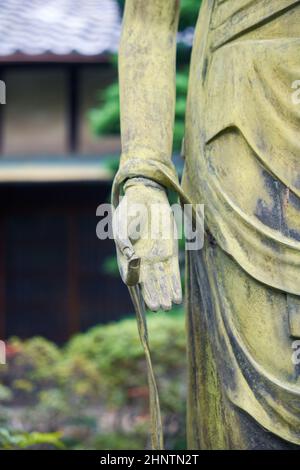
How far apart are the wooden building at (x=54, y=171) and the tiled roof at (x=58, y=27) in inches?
0.5

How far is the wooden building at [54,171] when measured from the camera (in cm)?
977

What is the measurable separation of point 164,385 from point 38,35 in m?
4.70

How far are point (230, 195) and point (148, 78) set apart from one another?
43cm

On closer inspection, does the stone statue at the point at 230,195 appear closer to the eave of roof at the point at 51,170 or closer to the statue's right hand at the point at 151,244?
the statue's right hand at the point at 151,244

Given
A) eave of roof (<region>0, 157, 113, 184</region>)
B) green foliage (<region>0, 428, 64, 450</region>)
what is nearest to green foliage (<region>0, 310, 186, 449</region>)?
green foliage (<region>0, 428, 64, 450</region>)

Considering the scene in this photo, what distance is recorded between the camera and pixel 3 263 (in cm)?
1102

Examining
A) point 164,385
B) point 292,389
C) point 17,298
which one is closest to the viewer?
point 292,389

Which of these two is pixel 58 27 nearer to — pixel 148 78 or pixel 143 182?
pixel 148 78

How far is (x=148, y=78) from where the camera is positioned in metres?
2.74

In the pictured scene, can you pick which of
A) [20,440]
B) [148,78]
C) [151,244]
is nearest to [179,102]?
[20,440]

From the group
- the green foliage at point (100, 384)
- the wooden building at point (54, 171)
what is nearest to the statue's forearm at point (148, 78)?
the green foliage at point (100, 384)
